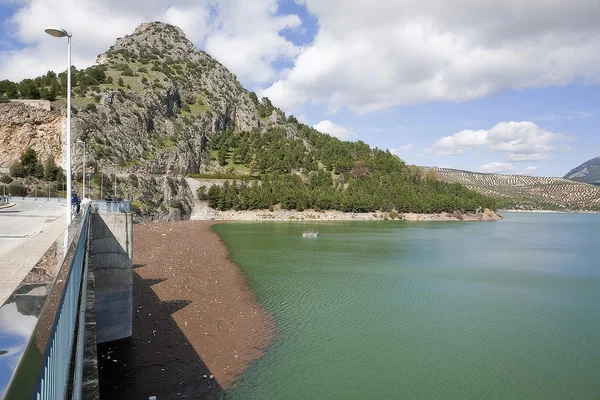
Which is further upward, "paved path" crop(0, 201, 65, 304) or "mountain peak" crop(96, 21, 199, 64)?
"mountain peak" crop(96, 21, 199, 64)

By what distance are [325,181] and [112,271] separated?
94928 mm

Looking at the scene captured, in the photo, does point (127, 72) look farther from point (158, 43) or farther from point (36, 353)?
point (36, 353)

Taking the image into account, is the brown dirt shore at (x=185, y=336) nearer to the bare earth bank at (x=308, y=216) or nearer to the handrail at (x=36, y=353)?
the handrail at (x=36, y=353)

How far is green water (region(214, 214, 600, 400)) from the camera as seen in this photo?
15.3 metres

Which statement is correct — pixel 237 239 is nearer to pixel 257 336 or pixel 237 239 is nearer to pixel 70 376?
pixel 257 336


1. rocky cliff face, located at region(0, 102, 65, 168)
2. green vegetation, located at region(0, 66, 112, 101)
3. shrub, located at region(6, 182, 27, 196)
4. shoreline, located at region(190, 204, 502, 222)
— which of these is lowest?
shoreline, located at region(190, 204, 502, 222)

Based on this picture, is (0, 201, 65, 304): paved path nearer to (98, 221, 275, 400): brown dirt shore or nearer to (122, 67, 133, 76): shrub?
(98, 221, 275, 400): brown dirt shore

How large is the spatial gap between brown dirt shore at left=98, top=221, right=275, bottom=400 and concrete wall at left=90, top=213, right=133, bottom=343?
31.5 inches

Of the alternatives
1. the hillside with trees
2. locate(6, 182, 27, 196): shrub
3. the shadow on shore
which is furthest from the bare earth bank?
the shadow on shore

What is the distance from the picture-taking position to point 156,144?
304 feet

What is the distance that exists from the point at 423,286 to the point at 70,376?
28584 millimetres

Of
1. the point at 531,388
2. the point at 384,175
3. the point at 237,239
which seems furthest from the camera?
the point at 384,175

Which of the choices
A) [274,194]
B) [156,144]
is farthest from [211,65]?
[274,194]

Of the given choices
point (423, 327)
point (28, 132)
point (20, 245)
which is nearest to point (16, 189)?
point (28, 132)
